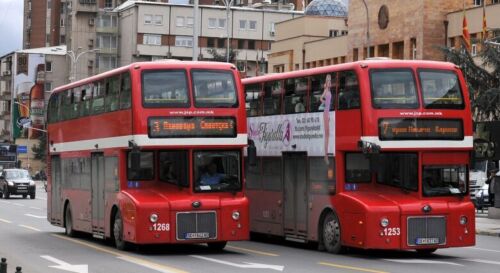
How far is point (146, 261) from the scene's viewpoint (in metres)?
20.9

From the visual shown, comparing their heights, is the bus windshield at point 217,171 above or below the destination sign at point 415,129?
below

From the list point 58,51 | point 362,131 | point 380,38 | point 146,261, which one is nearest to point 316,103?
point 362,131

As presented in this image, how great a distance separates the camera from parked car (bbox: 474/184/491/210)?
4722 cm

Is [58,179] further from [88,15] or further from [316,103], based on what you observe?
[88,15]

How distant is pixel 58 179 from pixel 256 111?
6.41 m

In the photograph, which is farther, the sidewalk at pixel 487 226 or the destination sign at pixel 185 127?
the sidewalk at pixel 487 226

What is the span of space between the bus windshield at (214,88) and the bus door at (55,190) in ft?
28.1

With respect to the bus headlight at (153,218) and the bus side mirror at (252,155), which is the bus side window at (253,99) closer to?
the bus side mirror at (252,155)

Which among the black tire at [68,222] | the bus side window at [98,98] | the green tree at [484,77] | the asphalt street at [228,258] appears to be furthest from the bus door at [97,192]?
the green tree at [484,77]

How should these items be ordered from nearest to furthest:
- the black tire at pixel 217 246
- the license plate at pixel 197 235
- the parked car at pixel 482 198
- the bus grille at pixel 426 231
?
the bus grille at pixel 426 231 < the license plate at pixel 197 235 < the black tire at pixel 217 246 < the parked car at pixel 482 198

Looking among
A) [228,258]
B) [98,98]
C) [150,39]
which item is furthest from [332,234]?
[150,39]

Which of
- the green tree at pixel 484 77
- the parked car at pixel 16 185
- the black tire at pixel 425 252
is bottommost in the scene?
the parked car at pixel 16 185

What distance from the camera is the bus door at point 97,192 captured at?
83.8ft

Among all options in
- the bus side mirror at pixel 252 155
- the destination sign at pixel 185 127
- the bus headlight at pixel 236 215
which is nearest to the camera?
the destination sign at pixel 185 127
